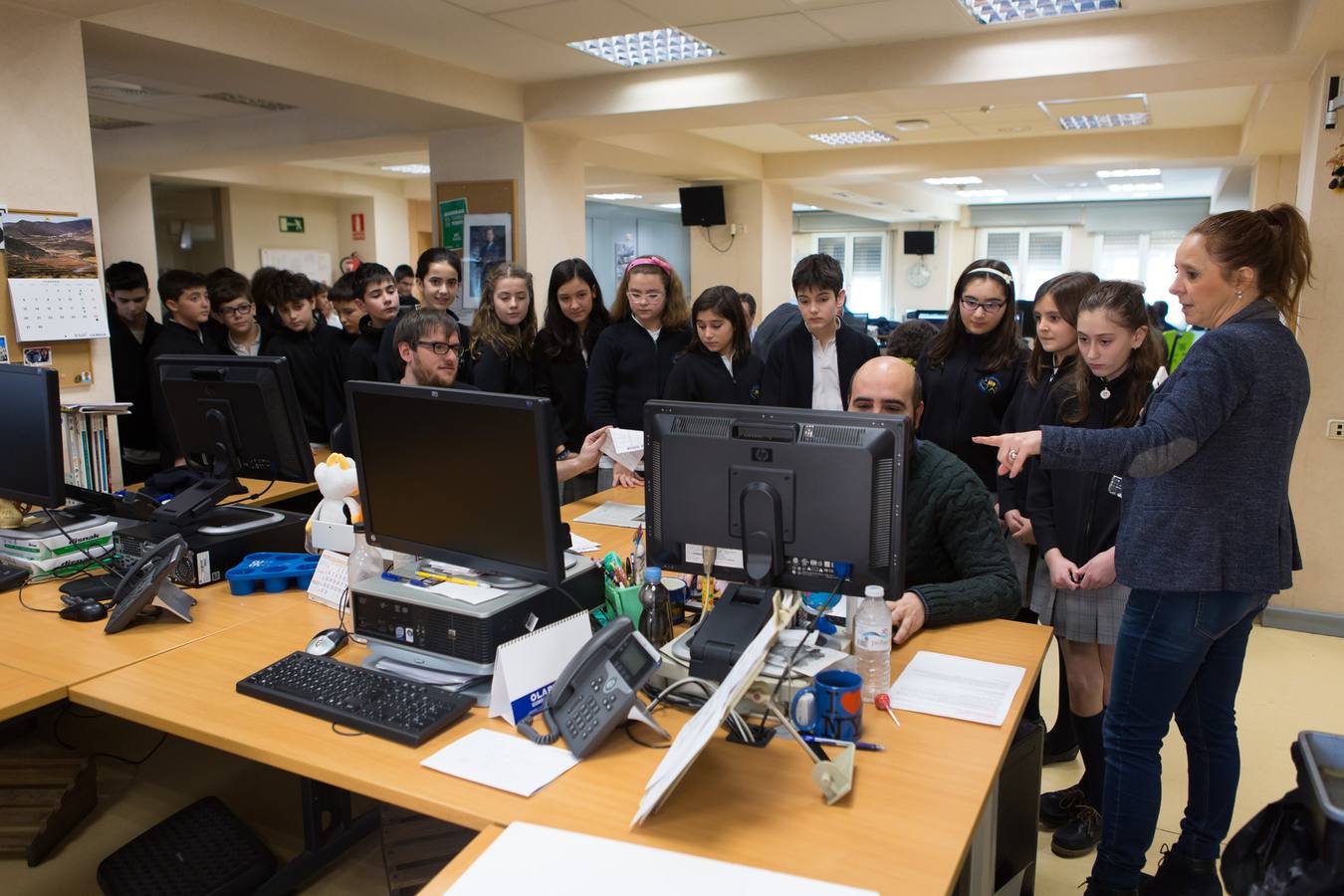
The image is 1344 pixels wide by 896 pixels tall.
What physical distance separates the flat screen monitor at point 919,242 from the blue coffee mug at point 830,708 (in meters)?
15.0

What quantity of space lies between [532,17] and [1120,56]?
285 cm

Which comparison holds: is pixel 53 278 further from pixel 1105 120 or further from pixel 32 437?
pixel 1105 120

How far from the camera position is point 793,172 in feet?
29.6

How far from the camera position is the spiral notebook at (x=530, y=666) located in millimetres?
1583

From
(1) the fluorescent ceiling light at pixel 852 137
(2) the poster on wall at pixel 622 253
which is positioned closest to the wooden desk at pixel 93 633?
(1) the fluorescent ceiling light at pixel 852 137

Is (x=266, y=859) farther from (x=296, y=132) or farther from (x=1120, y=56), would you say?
(x=296, y=132)

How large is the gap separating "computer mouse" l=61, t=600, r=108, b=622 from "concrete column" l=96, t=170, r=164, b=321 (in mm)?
7082

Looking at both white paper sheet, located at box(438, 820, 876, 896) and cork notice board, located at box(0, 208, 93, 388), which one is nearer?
white paper sheet, located at box(438, 820, 876, 896)

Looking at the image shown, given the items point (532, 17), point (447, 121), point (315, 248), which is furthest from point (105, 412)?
point (315, 248)

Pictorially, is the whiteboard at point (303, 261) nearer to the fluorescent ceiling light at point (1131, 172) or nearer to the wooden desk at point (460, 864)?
the fluorescent ceiling light at point (1131, 172)

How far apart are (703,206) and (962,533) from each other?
761cm

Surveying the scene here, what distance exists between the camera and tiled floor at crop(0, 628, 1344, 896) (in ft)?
7.75

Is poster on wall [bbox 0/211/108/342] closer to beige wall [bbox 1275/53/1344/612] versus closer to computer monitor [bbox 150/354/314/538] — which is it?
computer monitor [bbox 150/354/314/538]

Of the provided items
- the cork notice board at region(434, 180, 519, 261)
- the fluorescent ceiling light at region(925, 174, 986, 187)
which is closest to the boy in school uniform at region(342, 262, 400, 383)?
the cork notice board at region(434, 180, 519, 261)
